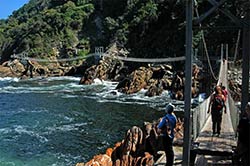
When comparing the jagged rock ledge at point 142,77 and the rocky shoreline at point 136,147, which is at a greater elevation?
the jagged rock ledge at point 142,77

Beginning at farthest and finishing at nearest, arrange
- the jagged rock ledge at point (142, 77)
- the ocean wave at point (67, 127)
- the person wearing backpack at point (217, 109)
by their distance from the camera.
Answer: the jagged rock ledge at point (142, 77)
the ocean wave at point (67, 127)
the person wearing backpack at point (217, 109)

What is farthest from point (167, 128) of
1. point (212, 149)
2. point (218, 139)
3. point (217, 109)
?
point (217, 109)

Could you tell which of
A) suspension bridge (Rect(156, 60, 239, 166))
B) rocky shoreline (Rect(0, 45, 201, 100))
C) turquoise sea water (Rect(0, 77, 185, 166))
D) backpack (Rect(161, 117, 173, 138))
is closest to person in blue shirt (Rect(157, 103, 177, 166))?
backpack (Rect(161, 117, 173, 138))

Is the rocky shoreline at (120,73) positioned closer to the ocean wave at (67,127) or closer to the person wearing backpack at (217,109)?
the ocean wave at (67,127)

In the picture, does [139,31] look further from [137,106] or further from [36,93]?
[137,106]

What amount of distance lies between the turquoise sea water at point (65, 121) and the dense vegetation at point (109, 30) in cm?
1310

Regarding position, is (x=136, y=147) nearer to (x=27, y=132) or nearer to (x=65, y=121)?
(x=27, y=132)

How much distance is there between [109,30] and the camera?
67.1 metres

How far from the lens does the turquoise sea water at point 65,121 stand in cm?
1770

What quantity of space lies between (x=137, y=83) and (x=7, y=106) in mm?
12803

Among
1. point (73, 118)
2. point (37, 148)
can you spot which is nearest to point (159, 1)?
point (73, 118)

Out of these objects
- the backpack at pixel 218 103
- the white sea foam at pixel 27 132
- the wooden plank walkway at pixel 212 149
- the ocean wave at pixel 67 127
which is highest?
the backpack at pixel 218 103

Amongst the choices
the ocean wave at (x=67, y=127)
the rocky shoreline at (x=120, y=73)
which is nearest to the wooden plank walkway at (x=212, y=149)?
the ocean wave at (x=67, y=127)

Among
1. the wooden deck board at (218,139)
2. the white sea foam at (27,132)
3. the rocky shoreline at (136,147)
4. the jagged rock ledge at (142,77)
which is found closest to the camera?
the wooden deck board at (218,139)
